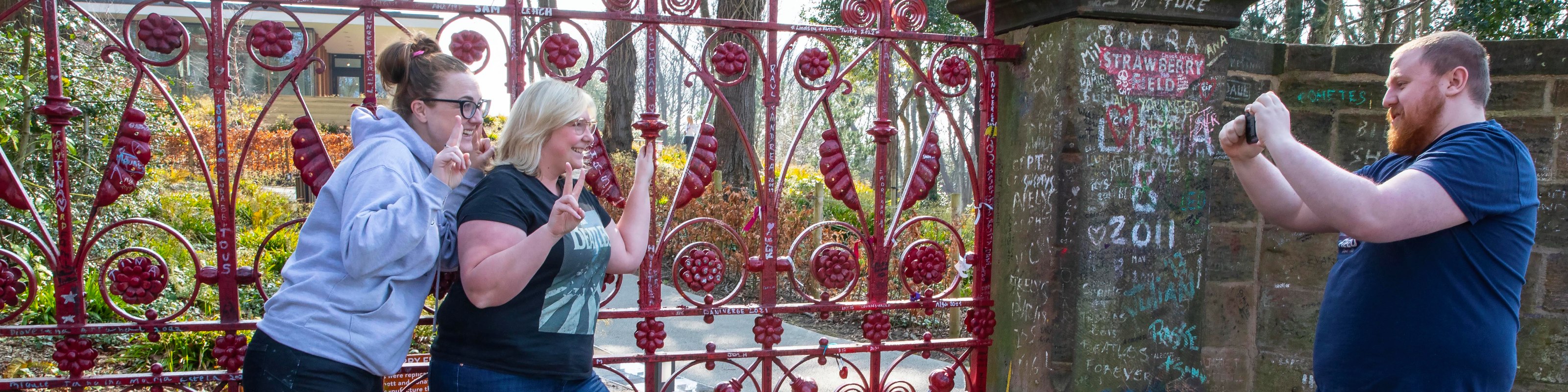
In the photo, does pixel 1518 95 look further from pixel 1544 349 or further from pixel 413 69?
pixel 413 69

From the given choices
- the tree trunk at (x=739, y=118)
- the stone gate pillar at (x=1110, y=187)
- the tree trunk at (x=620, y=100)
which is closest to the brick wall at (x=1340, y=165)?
the stone gate pillar at (x=1110, y=187)

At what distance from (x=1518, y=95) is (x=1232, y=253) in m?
1.15

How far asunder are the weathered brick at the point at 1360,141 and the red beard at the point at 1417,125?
1096 mm

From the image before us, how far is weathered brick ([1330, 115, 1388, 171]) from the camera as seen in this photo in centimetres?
345

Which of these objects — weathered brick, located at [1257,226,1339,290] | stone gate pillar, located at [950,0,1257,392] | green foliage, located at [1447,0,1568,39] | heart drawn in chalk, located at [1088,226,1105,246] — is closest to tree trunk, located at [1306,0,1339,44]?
green foliage, located at [1447,0,1568,39]

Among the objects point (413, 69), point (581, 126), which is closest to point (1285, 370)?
point (581, 126)

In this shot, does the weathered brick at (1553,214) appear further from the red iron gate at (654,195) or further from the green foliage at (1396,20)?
the green foliage at (1396,20)

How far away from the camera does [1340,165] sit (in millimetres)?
3480

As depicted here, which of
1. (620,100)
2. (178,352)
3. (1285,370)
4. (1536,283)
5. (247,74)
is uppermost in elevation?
(247,74)

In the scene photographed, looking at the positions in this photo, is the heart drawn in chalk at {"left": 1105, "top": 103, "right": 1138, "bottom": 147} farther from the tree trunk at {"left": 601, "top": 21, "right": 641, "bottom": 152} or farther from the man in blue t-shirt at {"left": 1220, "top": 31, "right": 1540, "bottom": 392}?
the tree trunk at {"left": 601, "top": 21, "right": 641, "bottom": 152}

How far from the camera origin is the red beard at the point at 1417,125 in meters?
2.35

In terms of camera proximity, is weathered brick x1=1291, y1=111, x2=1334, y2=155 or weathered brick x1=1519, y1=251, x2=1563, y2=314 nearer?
weathered brick x1=1519, y1=251, x2=1563, y2=314

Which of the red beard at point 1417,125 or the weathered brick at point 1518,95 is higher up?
the weathered brick at point 1518,95

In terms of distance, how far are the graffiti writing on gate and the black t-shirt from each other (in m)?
1.85
